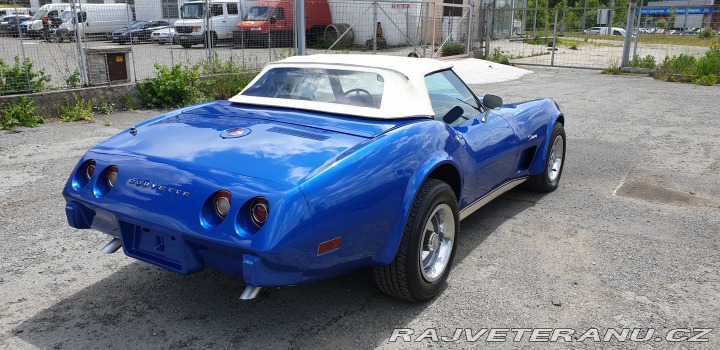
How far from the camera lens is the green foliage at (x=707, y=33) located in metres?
18.6

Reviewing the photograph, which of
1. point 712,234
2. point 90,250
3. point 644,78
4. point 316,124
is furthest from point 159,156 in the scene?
point 644,78

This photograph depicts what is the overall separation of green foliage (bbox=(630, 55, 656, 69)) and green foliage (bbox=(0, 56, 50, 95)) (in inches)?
634

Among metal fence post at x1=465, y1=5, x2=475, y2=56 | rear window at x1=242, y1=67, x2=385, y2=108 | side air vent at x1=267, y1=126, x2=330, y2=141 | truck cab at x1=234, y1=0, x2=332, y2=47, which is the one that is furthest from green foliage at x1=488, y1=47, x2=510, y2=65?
side air vent at x1=267, y1=126, x2=330, y2=141

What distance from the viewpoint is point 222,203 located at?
2758 mm

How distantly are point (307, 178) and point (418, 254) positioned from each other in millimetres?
876

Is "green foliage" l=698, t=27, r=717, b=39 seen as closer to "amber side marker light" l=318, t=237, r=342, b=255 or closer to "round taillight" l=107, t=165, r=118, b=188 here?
"amber side marker light" l=318, t=237, r=342, b=255

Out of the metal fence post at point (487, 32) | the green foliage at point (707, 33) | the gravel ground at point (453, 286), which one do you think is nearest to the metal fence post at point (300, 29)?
the gravel ground at point (453, 286)

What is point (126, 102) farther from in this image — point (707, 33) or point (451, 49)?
point (707, 33)

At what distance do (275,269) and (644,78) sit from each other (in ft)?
54.8

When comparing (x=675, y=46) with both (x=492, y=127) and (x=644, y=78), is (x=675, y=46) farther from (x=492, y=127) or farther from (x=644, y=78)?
(x=492, y=127)

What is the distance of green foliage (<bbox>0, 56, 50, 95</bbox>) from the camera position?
8.48 meters

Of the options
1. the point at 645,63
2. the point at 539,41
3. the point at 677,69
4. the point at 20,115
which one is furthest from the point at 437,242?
the point at 539,41

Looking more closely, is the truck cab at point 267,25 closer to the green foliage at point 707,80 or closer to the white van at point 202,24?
the white van at point 202,24

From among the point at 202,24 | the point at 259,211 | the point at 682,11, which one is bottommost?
the point at 259,211
